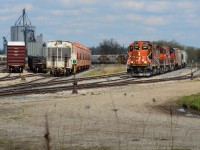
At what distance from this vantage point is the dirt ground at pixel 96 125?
8.72 meters

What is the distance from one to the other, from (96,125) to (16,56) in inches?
1639

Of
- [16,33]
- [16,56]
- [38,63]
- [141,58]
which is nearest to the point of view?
[141,58]

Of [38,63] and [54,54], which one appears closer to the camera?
[54,54]

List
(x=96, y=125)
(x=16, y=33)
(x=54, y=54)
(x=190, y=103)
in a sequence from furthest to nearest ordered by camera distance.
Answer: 1. (x=16, y=33)
2. (x=54, y=54)
3. (x=190, y=103)
4. (x=96, y=125)

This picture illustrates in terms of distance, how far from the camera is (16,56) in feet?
169

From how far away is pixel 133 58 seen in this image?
3922 cm

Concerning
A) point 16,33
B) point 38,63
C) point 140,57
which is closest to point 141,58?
point 140,57

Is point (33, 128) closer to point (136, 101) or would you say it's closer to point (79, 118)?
point (79, 118)

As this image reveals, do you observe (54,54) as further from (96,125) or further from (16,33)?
(16,33)

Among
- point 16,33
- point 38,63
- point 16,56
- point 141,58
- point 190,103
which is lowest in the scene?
point 190,103

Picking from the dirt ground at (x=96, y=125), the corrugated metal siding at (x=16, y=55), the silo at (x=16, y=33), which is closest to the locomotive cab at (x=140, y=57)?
the corrugated metal siding at (x=16, y=55)

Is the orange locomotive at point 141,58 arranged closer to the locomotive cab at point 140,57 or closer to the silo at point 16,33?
the locomotive cab at point 140,57

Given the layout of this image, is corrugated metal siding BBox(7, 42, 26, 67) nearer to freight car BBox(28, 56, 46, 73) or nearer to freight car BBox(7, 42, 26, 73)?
freight car BBox(7, 42, 26, 73)

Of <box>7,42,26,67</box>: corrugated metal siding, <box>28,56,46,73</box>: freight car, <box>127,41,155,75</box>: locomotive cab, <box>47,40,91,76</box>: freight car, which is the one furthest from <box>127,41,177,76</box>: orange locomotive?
<box>7,42,26,67</box>: corrugated metal siding
